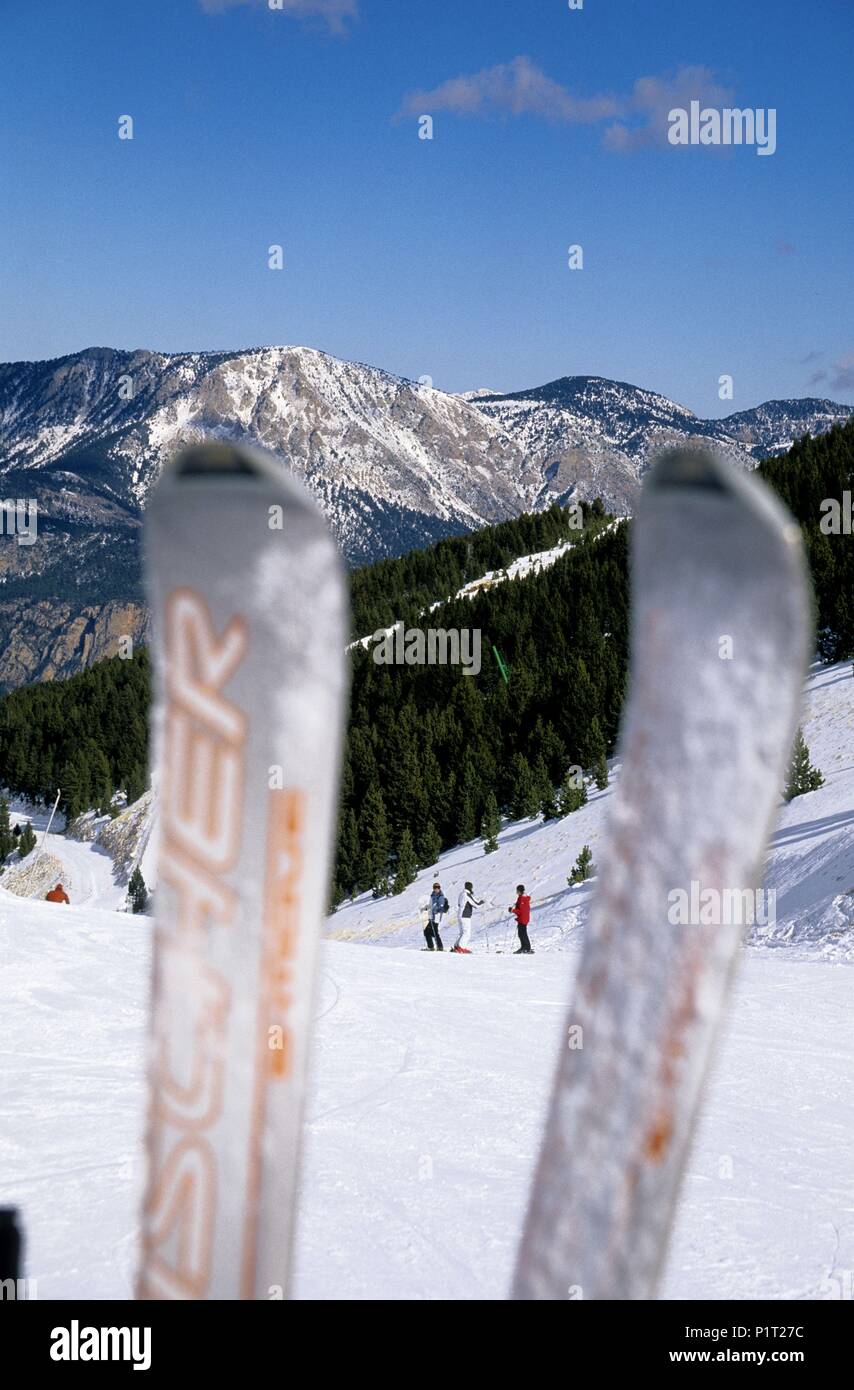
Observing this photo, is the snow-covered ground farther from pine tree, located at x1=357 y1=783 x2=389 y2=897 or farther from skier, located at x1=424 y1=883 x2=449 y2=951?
pine tree, located at x1=357 y1=783 x2=389 y2=897

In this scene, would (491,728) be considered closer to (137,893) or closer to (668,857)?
(137,893)

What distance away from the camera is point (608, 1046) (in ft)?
4.62

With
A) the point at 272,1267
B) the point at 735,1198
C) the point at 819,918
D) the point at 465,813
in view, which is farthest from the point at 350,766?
the point at 272,1267

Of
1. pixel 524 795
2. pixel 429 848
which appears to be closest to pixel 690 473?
pixel 429 848

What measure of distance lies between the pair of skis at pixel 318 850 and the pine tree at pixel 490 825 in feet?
97.6

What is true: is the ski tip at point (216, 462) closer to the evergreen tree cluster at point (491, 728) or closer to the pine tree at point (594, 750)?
the evergreen tree cluster at point (491, 728)

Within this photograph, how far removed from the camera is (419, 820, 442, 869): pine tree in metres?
34.6

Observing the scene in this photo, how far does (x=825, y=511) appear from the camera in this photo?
148 ft

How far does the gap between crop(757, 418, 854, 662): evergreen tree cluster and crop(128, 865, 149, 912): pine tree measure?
21.9 metres

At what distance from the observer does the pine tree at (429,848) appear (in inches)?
1362
